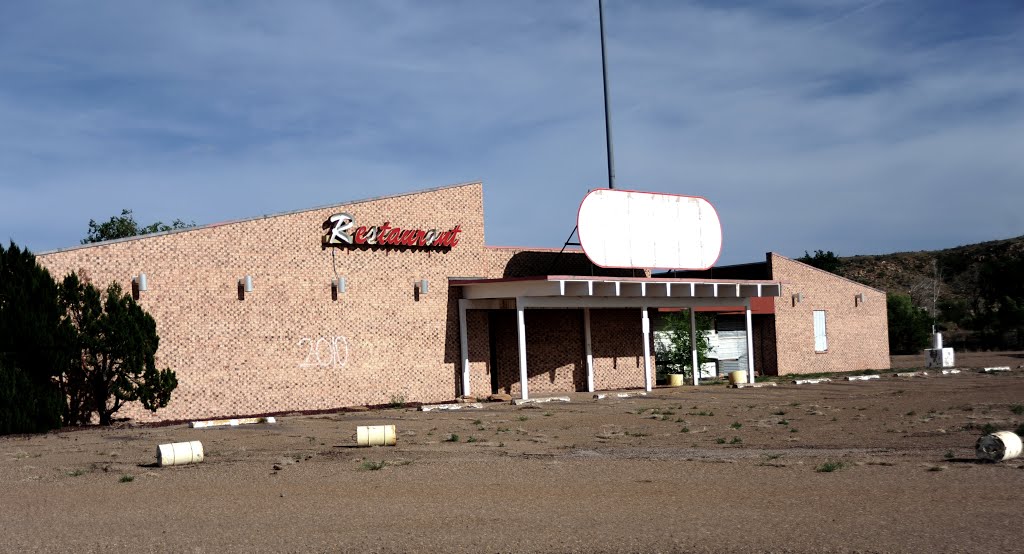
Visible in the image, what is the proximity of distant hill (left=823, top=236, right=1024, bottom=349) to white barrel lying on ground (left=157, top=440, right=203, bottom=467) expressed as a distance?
5646 cm

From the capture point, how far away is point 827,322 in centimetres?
4341

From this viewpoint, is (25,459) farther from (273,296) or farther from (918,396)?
(918,396)

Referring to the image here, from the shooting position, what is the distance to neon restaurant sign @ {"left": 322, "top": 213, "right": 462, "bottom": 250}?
26.4 metres

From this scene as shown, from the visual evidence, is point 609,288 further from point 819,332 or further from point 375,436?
point 819,332

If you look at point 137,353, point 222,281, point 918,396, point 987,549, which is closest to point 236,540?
point 987,549

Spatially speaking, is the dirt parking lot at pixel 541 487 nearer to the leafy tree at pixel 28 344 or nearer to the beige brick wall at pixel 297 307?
the leafy tree at pixel 28 344

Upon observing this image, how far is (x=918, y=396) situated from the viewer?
25984 millimetres

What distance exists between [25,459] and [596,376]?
1991 cm

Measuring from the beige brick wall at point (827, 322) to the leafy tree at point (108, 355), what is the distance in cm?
2583

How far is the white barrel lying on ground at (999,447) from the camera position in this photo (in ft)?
42.8

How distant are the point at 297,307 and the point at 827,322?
25.7 metres

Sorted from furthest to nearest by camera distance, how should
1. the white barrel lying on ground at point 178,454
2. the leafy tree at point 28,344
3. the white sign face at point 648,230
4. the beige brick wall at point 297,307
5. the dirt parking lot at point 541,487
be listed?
the white sign face at point 648,230 → the beige brick wall at point 297,307 → the leafy tree at point 28,344 → the white barrel lying on ground at point 178,454 → the dirt parking lot at point 541,487

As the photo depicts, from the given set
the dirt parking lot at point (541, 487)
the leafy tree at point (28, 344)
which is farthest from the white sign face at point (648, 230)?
the leafy tree at point (28, 344)

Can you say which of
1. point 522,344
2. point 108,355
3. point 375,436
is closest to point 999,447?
point 375,436
